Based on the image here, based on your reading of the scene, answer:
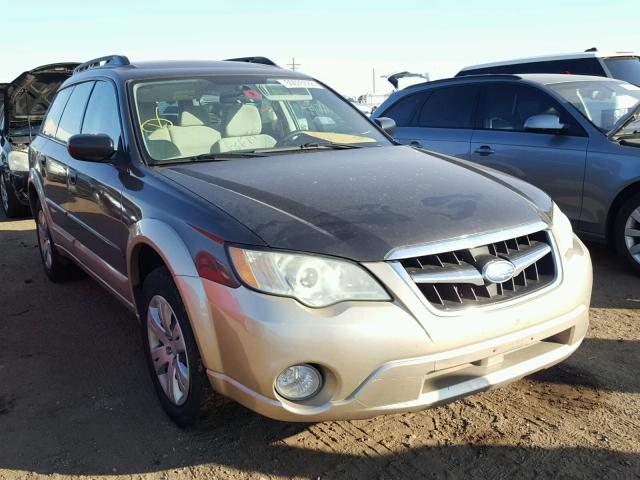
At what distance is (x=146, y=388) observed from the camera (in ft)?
10.7

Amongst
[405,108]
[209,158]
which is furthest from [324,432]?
[405,108]

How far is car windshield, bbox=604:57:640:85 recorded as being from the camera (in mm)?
8973

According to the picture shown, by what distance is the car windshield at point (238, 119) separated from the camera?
3373mm

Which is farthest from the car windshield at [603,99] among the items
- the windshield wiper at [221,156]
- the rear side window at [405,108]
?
the windshield wiper at [221,156]

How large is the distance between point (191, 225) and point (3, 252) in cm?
488

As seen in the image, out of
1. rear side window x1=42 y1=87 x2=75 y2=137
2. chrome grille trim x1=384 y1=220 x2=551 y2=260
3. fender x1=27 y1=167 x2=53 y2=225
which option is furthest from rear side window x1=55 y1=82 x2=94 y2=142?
chrome grille trim x1=384 y1=220 x2=551 y2=260

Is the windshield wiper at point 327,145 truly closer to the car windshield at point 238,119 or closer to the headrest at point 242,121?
the car windshield at point 238,119

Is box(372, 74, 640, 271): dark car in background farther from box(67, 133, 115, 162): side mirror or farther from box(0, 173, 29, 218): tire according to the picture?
box(0, 173, 29, 218): tire

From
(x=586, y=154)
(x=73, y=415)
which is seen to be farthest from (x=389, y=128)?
(x=73, y=415)

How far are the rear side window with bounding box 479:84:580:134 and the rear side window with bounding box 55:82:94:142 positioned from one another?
3643 mm

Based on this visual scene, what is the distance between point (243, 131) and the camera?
3586 millimetres

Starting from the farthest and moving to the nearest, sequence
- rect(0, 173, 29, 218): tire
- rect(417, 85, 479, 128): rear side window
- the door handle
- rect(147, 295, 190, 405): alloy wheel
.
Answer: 1. rect(0, 173, 29, 218): tire
2. rect(417, 85, 479, 128): rear side window
3. the door handle
4. rect(147, 295, 190, 405): alloy wheel

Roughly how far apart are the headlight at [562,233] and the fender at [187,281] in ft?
5.03

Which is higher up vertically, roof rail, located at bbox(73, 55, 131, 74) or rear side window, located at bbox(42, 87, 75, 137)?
roof rail, located at bbox(73, 55, 131, 74)
